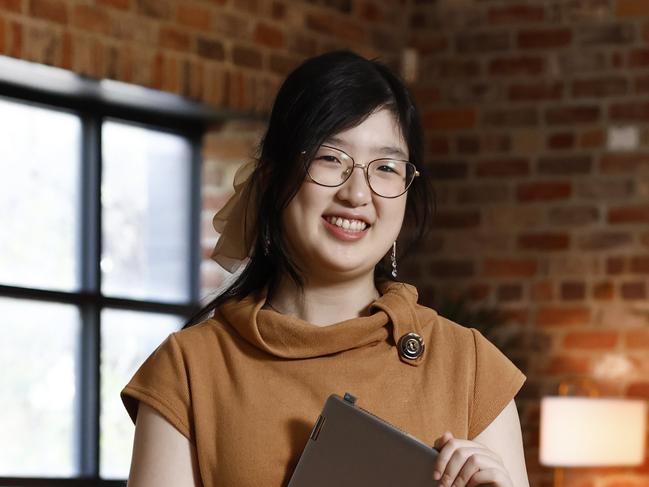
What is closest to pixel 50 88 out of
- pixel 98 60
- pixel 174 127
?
pixel 98 60

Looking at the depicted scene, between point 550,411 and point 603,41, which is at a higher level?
point 603,41

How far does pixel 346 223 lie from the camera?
171 cm

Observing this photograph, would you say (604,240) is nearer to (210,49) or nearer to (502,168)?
(502,168)

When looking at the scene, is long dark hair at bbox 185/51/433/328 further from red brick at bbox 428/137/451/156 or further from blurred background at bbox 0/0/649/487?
red brick at bbox 428/137/451/156

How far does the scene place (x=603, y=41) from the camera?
16.6 ft

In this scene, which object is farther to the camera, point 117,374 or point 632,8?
point 632,8

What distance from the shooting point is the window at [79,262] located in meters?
4.29

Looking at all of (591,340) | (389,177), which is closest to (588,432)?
(591,340)

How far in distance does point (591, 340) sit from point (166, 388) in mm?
3487

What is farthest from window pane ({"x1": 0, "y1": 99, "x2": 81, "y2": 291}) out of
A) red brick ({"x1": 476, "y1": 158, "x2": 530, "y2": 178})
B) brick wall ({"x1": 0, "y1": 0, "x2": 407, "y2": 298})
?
red brick ({"x1": 476, "y1": 158, "x2": 530, "y2": 178})

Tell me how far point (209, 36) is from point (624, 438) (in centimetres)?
195

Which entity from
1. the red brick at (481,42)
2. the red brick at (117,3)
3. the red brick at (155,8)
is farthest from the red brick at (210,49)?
the red brick at (481,42)

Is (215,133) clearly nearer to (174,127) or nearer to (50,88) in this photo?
(174,127)

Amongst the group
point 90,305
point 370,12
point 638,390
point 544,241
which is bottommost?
point 638,390
